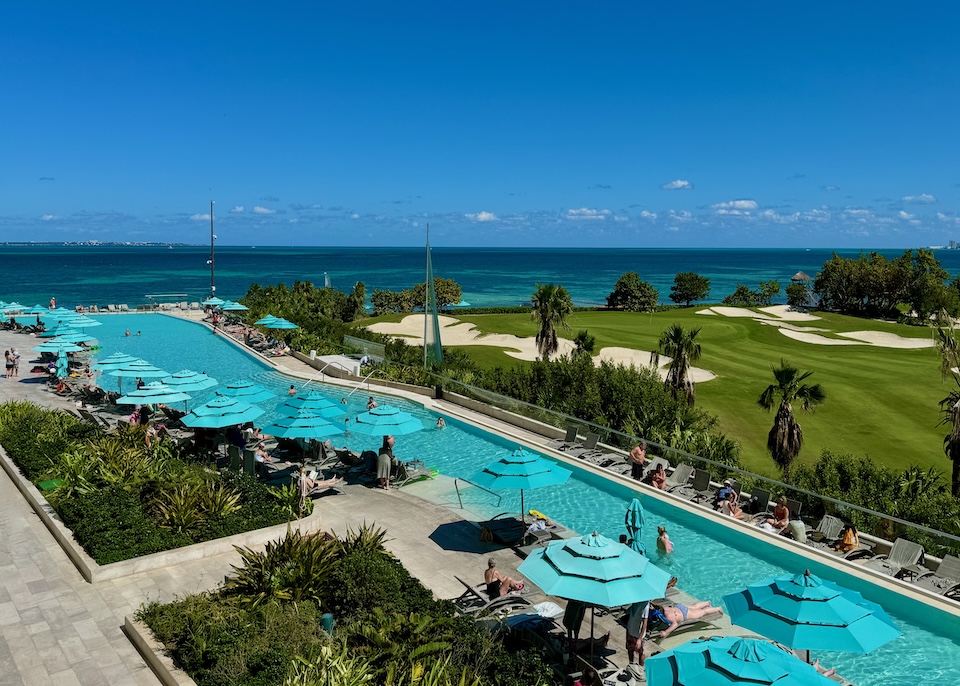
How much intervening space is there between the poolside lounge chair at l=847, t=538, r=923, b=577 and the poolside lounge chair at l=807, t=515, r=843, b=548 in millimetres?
1027

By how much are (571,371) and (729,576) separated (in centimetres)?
1385

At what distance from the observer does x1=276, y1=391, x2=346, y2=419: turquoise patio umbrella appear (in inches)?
739

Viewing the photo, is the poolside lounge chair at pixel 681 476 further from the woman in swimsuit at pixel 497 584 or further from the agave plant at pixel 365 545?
the agave plant at pixel 365 545

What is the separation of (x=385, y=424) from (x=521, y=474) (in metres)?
4.80

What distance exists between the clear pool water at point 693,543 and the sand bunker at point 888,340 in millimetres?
40500

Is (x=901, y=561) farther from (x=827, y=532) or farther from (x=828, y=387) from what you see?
(x=828, y=387)

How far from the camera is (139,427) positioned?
1830cm

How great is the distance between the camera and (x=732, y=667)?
22.9 ft

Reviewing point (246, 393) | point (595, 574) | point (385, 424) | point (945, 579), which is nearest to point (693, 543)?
point (945, 579)

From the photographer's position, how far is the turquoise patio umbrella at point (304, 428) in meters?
16.8

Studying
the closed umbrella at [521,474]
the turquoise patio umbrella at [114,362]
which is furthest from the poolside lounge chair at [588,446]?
the turquoise patio umbrella at [114,362]

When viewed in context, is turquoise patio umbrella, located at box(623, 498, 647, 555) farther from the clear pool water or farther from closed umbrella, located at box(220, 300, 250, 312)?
closed umbrella, located at box(220, 300, 250, 312)

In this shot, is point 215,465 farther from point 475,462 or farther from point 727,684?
point 727,684

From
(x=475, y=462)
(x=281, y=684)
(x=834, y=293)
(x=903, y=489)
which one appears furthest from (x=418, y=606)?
(x=834, y=293)
